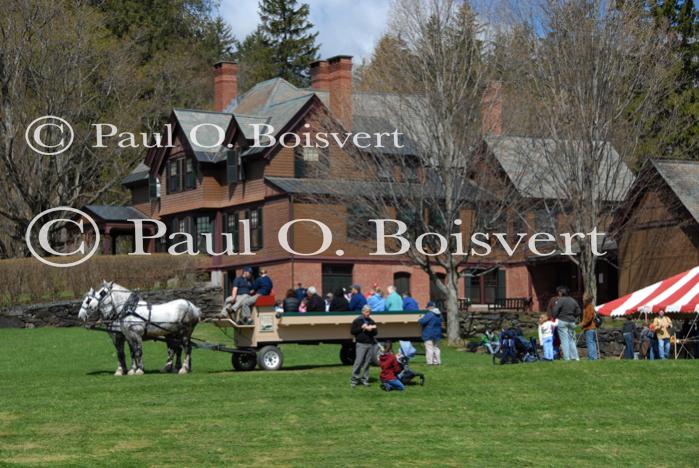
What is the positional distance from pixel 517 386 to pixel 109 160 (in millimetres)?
40440

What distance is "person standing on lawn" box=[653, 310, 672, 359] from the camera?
1302 inches

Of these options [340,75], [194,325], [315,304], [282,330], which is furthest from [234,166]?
[282,330]

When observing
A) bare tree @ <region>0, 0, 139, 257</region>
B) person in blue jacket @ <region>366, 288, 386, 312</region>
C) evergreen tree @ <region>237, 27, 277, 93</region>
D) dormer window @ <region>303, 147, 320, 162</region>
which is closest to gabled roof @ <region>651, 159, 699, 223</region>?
dormer window @ <region>303, 147, 320, 162</region>

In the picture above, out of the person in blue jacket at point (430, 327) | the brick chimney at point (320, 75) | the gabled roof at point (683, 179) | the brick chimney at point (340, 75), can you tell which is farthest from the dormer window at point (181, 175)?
the person in blue jacket at point (430, 327)

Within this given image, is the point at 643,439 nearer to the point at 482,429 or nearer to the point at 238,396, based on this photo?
the point at 482,429

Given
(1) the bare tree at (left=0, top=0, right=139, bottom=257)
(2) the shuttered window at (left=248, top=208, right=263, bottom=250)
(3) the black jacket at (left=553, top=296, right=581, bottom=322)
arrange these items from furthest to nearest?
(2) the shuttered window at (left=248, top=208, right=263, bottom=250)
(1) the bare tree at (left=0, top=0, right=139, bottom=257)
(3) the black jacket at (left=553, top=296, right=581, bottom=322)

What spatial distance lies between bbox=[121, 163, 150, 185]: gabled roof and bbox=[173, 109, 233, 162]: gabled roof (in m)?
5.53

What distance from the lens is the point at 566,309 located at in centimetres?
2955

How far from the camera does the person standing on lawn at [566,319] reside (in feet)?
96.7

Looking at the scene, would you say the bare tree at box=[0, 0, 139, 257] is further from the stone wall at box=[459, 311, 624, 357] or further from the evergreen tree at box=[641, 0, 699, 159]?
the evergreen tree at box=[641, 0, 699, 159]

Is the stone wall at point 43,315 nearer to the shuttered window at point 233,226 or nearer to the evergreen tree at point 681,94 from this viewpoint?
the shuttered window at point 233,226

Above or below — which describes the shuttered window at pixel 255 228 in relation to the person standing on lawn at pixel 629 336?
above

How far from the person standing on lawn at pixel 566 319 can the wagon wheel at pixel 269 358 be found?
6.63 metres

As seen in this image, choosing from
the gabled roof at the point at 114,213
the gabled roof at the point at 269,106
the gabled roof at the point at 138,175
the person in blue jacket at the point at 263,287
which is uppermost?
the gabled roof at the point at 269,106
